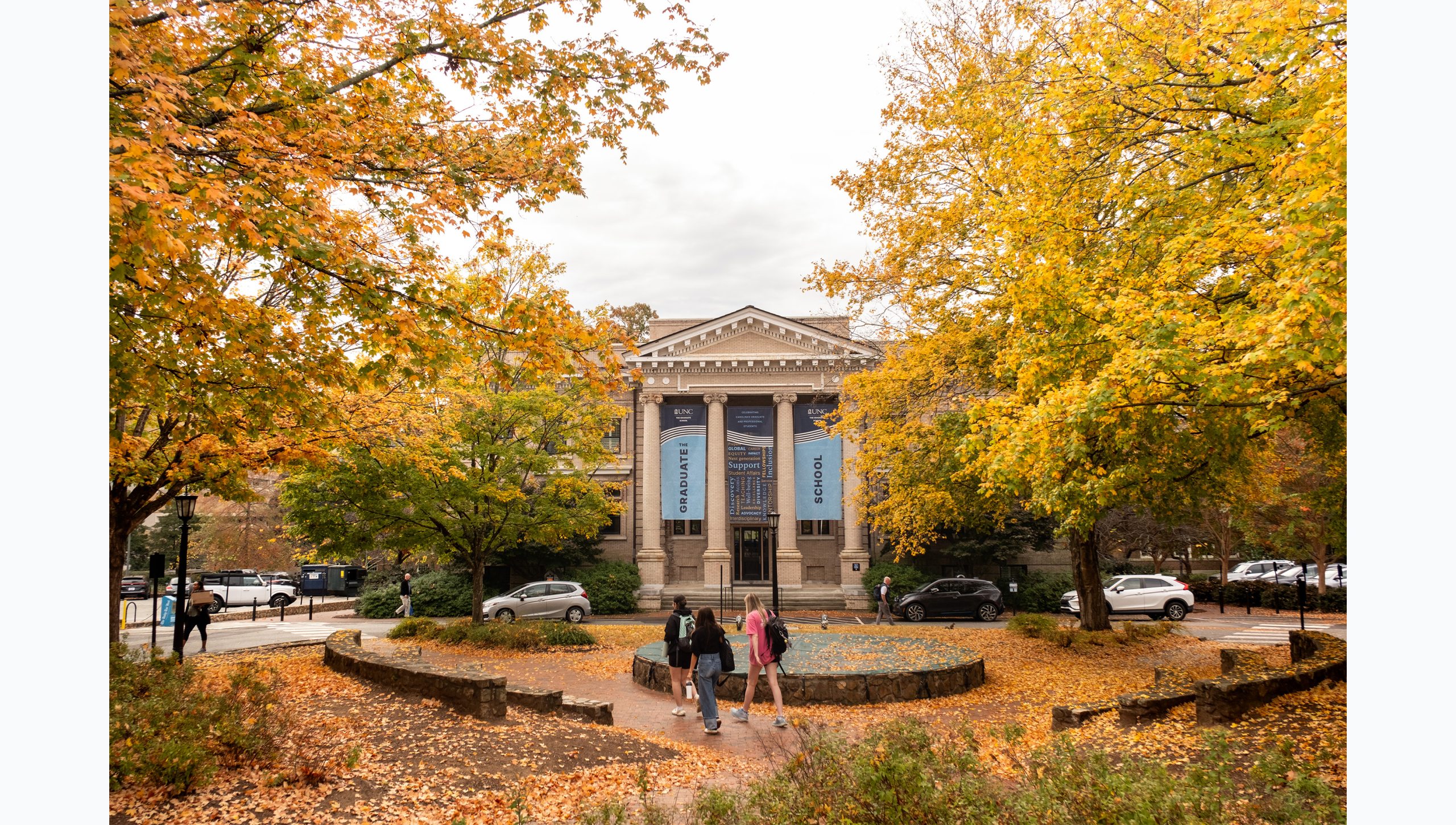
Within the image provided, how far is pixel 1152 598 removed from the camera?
27812 millimetres

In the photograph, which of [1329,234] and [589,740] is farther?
[589,740]

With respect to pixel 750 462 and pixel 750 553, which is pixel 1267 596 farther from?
pixel 750 462

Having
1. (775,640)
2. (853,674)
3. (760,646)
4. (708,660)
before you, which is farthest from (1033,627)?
(708,660)

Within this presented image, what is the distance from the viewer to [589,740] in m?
9.33

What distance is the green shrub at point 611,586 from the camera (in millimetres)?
31688

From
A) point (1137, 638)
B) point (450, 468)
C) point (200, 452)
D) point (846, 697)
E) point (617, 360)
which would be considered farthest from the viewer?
point (1137, 638)

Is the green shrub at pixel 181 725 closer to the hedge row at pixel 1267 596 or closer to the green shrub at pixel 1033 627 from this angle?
the green shrub at pixel 1033 627

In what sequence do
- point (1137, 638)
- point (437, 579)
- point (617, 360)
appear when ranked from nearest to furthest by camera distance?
point (617, 360) < point (1137, 638) < point (437, 579)

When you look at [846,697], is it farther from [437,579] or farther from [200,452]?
[437,579]

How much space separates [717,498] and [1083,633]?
18.6 m

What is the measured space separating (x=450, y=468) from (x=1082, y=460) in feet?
43.1

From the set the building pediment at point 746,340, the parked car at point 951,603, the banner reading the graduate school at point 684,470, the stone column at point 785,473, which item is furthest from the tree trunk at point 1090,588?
the building pediment at point 746,340

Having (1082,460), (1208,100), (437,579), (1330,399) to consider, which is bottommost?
(437,579)

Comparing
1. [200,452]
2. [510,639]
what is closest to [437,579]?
[510,639]
